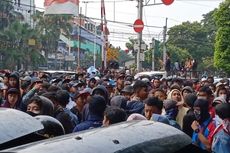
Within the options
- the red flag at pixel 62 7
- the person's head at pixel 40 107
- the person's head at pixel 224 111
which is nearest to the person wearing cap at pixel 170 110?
the person's head at pixel 224 111

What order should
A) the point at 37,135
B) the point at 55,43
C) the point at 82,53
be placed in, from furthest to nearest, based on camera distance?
the point at 82,53 < the point at 55,43 < the point at 37,135

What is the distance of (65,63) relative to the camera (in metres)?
86.6

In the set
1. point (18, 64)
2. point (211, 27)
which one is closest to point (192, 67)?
point (18, 64)

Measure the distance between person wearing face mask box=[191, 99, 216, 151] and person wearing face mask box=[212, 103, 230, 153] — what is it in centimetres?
39

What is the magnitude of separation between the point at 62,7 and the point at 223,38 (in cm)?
741

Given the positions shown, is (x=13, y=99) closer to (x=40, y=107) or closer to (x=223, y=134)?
(x=40, y=107)

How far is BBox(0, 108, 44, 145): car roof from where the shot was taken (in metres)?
3.15

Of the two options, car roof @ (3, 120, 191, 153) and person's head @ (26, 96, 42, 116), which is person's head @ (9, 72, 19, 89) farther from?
car roof @ (3, 120, 191, 153)

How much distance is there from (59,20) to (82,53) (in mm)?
40901

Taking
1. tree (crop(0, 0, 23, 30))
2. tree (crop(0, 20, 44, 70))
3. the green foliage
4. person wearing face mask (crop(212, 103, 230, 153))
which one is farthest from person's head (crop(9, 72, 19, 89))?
the green foliage

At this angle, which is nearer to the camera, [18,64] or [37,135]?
[37,135]

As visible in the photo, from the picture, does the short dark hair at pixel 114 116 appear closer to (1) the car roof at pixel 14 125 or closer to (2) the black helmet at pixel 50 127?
(2) the black helmet at pixel 50 127

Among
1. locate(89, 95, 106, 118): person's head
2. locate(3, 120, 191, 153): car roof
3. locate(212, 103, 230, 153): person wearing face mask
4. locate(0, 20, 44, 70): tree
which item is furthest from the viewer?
locate(0, 20, 44, 70): tree

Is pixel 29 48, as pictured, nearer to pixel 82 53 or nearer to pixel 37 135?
pixel 82 53
